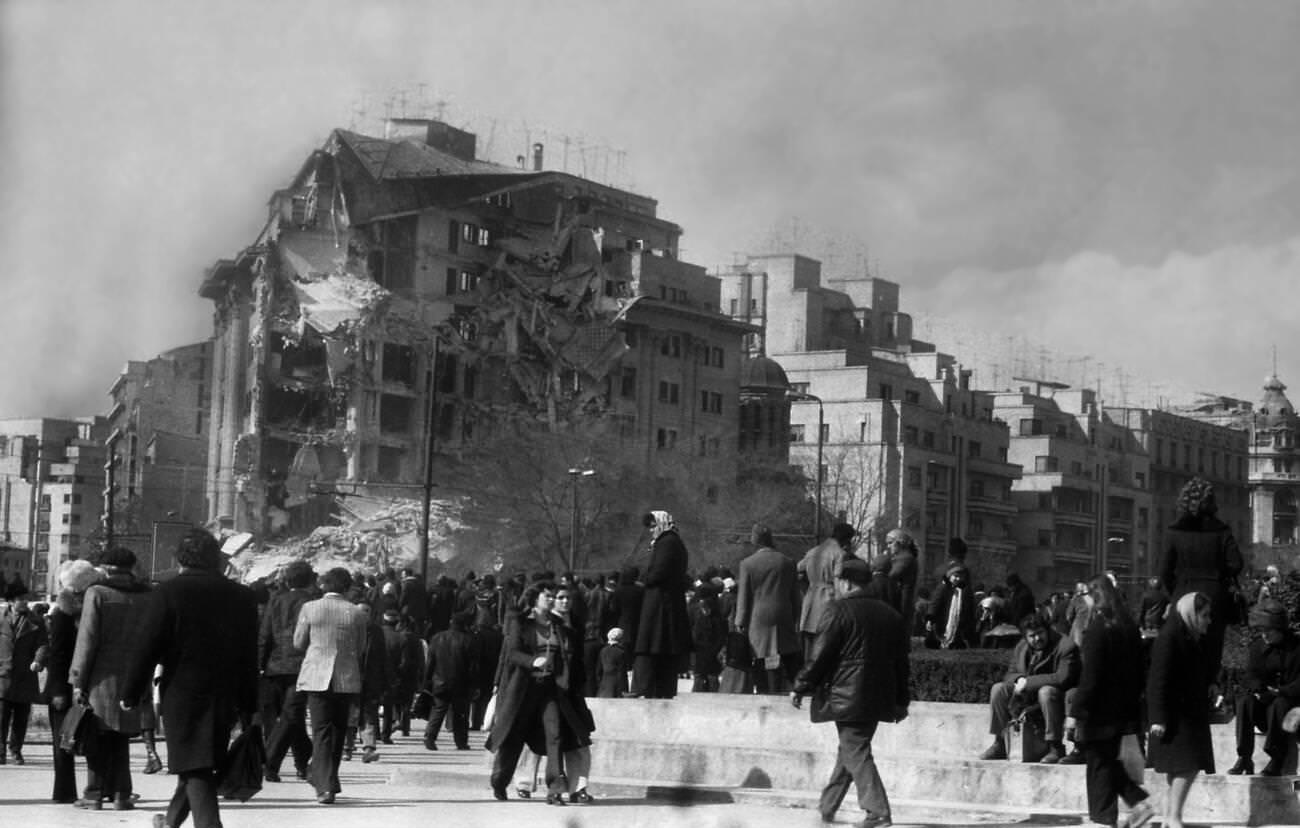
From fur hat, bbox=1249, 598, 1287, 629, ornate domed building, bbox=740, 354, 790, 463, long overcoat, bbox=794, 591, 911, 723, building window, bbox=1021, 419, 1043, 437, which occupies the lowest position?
long overcoat, bbox=794, 591, 911, 723

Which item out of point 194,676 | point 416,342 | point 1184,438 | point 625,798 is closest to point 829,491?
point 416,342

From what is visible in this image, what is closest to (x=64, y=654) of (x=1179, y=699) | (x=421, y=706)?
(x=1179, y=699)

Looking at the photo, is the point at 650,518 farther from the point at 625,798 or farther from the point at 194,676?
the point at 194,676

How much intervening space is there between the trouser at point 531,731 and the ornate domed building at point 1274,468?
129383 mm

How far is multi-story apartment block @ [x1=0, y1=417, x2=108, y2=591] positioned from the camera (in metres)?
75.0

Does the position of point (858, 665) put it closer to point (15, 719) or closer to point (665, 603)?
point (665, 603)

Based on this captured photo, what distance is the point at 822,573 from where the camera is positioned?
20.3 meters

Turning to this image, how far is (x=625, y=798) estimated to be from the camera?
1889 centimetres

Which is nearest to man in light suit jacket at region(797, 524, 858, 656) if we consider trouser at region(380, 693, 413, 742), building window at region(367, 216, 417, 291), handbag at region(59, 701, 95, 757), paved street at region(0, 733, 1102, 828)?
paved street at region(0, 733, 1102, 828)

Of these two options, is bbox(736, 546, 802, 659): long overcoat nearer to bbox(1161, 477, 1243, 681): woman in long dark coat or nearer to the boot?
the boot

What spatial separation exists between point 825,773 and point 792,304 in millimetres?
98862

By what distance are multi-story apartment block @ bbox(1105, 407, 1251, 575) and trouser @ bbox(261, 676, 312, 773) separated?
104725 mm

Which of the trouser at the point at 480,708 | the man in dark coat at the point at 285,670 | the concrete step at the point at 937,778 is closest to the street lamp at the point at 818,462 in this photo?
the trouser at the point at 480,708

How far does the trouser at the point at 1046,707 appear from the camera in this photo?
59.0 feet
